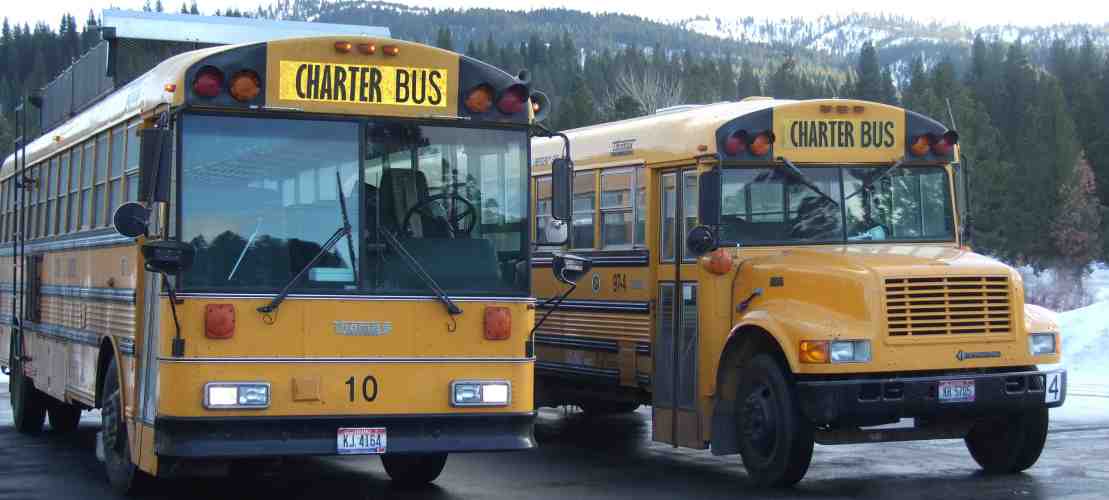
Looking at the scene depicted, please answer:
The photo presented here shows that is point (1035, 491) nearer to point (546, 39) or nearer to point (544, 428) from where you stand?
point (544, 428)

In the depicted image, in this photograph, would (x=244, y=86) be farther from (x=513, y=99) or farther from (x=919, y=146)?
(x=919, y=146)

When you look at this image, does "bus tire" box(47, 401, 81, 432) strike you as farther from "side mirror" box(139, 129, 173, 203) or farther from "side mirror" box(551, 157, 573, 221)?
"side mirror" box(551, 157, 573, 221)

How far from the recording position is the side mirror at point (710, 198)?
11.1 metres

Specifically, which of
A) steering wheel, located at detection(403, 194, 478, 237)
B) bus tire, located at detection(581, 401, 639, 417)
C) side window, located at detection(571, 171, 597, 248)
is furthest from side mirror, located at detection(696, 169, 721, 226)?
bus tire, located at detection(581, 401, 639, 417)

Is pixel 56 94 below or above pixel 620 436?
above

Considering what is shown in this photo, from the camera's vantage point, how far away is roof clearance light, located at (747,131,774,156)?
11.4 m

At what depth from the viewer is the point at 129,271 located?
31.7ft

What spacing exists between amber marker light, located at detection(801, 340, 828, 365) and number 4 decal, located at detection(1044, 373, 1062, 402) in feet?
5.23

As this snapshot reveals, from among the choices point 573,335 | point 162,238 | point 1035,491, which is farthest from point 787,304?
point 162,238

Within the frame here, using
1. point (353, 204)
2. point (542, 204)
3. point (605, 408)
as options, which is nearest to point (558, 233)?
point (353, 204)

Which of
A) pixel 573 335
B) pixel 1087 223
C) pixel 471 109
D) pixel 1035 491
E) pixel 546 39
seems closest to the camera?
pixel 471 109

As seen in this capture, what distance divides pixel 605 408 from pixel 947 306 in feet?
18.0

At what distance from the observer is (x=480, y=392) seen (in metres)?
9.39

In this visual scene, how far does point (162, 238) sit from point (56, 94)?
6333mm
